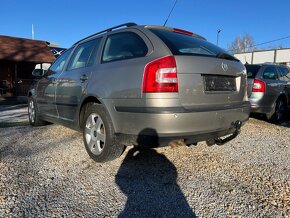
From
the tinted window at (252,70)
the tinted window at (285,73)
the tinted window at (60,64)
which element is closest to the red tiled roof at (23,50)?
the tinted window at (60,64)

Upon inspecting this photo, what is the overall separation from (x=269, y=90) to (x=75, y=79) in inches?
177

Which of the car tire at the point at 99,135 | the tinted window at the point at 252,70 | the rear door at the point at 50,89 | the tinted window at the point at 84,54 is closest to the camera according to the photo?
the car tire at the point at 99,135

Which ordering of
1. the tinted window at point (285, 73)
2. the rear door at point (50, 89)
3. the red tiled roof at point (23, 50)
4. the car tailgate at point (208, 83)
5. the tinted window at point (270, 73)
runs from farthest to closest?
the red tiled roof at point (23, 50) → the tinted window at point (285, 73) → the tinted window at point (270, 73) → the rear door at point (50, 89) → the car tailgate at point (208, 83)

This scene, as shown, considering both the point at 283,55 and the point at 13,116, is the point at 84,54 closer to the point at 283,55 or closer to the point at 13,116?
the point at 13,116

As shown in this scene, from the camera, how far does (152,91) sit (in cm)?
288

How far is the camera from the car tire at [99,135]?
3416mm

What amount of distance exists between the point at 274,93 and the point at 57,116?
4.94 m

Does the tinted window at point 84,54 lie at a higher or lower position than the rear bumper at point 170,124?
higher

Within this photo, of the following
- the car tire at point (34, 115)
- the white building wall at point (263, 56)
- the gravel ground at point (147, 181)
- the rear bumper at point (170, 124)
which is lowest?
the gravel ground at point (147, 181)

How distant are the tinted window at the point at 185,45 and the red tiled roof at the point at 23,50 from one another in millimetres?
14865

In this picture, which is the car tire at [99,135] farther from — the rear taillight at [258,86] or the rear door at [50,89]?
the rear taillight at [258,86]

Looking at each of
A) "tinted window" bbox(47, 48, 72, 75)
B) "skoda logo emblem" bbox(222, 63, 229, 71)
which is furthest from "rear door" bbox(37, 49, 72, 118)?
"skoda logo emblem" bbox(222, 63, 229, 71)

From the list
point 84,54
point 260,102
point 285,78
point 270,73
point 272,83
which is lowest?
point 260,102

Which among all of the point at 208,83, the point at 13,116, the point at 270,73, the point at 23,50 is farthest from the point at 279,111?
the point at 23,50
